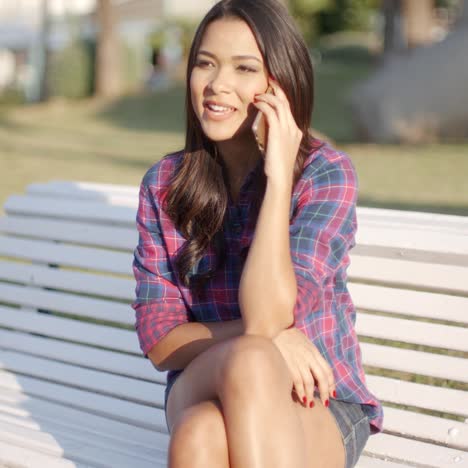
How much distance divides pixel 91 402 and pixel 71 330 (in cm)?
48

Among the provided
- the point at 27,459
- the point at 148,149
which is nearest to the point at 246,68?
the point at 27,459

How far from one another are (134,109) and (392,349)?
20.2 metres

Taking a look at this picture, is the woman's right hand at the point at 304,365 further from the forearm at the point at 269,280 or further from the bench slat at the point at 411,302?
the bench slat at the point at 411,302

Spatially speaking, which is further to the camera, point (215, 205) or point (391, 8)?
point (391, 8)

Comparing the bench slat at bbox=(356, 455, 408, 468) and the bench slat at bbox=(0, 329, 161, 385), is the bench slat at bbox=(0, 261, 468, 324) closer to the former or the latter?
the bench slat at bbox=(0, 329, 161, 385)

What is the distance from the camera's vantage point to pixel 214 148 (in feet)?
9.83

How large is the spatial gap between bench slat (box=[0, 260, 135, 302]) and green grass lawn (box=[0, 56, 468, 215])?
5.51m

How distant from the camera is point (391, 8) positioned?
70.8 feet

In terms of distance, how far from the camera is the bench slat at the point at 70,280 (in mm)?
3826

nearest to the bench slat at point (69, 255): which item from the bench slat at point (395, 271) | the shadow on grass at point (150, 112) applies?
the bench slat at point (395, 271)

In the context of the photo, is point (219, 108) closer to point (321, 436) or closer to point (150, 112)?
point (321, 436)

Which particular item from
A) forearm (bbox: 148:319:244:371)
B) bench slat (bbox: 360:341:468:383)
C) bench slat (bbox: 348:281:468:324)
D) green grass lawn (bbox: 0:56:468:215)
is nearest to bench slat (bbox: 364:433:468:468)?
bench slat (bbox: 360:341:468:383)

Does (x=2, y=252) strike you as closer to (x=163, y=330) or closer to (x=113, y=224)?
(x=113, y=224)

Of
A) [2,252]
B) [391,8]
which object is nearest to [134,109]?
[391,8]
